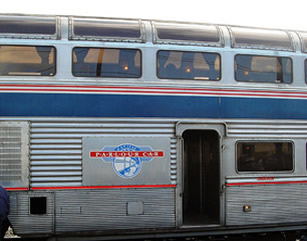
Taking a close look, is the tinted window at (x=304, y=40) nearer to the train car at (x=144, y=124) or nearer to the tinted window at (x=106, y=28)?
the train car at (x=144, y=124)

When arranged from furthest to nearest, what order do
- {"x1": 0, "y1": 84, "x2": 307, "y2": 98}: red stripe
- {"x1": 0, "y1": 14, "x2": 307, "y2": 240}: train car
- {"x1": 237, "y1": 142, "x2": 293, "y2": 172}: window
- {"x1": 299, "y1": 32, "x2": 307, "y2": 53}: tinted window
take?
{"x1": 299, "y1": 32, "x2": 307, "y2": 53}: tinted window
{"x1": 237, "y1": 142, "x2": 293, "y2": 172}: window
{"x1": 0, "y1": 84, "x2": 307, "y2": 98}: red stripe
{"x1": 0, "y1": 14, "x2": 307, "y2": 240}: train car

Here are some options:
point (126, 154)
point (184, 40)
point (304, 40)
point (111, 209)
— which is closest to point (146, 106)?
point (126, 154)

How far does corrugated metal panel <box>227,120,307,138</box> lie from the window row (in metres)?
0.86

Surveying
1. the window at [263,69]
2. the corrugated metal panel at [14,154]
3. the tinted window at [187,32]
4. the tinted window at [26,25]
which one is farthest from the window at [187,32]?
the corrugated metal panel at [14,154]

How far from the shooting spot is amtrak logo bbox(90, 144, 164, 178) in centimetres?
607

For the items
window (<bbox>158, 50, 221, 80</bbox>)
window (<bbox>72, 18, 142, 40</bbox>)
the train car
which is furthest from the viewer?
window (<bbox>158, 50, 221, 80</bbox>)

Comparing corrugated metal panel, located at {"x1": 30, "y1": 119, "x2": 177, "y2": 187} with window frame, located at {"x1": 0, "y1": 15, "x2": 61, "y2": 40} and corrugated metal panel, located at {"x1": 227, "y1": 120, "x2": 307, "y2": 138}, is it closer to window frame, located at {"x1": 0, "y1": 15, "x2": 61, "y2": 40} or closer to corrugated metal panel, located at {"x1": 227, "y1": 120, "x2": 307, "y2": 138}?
window frame, located at {"x1": 0, "y1": 15, "x2": 61, "y2": 40}

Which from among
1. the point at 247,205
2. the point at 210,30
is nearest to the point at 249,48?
the point at 210,30

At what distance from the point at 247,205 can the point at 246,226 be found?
1.39 feet

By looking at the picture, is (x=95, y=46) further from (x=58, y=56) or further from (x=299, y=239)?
(x=299, y=239)

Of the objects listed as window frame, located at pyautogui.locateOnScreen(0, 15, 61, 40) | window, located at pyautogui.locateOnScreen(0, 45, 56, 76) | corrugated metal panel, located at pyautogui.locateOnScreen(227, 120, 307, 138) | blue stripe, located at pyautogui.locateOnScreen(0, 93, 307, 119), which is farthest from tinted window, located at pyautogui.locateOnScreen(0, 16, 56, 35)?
corrugated metal panel, located at pyautogui.locateOnScreen(227, 120, 307, 138)

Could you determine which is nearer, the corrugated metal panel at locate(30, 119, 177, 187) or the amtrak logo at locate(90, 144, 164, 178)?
the corrugated metal panel at locate(30, 119, 177, 187)

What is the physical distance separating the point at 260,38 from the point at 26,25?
4.59 metres

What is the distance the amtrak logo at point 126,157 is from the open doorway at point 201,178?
143 centimetres
